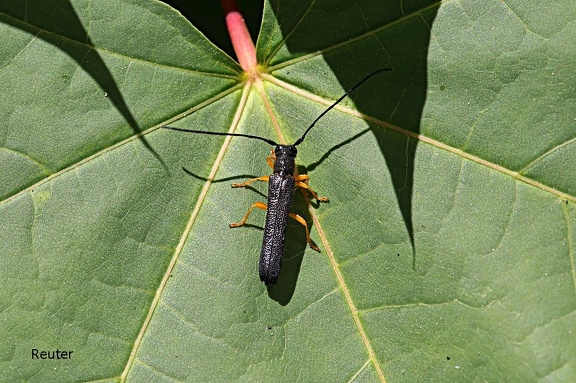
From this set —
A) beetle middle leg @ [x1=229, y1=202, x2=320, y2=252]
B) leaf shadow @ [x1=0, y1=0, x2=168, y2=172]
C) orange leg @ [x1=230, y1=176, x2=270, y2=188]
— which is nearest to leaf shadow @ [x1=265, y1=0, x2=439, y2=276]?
beetle middle leg @ [x1=229, y1=202, x2=320, y2=252]

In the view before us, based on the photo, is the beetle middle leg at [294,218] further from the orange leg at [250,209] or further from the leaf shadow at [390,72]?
the leaf shadow at [390,72]

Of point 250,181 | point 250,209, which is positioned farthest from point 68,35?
point 250,209

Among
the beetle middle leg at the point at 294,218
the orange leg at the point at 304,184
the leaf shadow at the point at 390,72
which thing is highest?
the leaf shadow at the point at 390,72

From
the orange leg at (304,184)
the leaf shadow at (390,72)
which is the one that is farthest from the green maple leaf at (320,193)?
the orange leg at (304,184)

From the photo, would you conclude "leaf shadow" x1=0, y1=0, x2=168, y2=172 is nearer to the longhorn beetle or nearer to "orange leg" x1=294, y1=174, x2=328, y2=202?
the longhorn beetle

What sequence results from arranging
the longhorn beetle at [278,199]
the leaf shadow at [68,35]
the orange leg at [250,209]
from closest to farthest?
the leaf shadow at [68,35], the longhorn beetle at [278,199], the orange leg at [250,209]

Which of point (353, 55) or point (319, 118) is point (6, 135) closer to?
point (319, 118)
